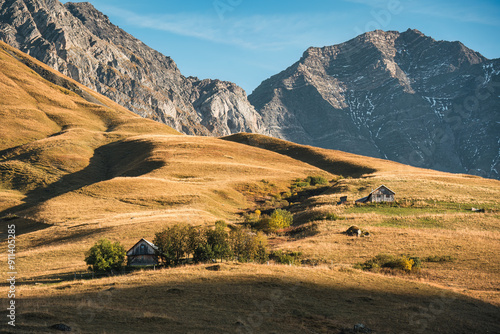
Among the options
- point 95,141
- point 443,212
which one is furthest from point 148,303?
point 95,141

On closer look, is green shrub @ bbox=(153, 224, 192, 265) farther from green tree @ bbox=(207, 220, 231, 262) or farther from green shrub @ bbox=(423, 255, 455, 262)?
green shrub @ bbox=(423, 255, 455, 262)

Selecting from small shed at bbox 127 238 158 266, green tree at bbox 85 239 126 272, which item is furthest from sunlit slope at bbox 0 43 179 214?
green tree at bbox 85 239 126 272

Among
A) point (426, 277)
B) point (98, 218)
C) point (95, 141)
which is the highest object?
point (95, 141)

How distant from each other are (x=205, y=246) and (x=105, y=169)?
104m

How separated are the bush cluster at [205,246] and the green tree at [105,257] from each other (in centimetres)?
436

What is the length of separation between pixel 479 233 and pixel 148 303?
4818 cm

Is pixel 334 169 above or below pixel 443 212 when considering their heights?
above

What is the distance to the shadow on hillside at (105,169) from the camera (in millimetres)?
109750

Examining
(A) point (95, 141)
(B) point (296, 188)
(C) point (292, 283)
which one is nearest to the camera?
(C) point (292, 283)

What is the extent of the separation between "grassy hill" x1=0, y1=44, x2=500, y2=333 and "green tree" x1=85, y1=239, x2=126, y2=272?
102 inches

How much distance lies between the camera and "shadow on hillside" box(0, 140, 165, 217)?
110m

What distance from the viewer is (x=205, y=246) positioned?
157 ft

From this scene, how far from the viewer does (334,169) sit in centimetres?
15862

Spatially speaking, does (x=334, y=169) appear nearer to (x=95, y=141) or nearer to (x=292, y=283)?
(x=95, y=141)
